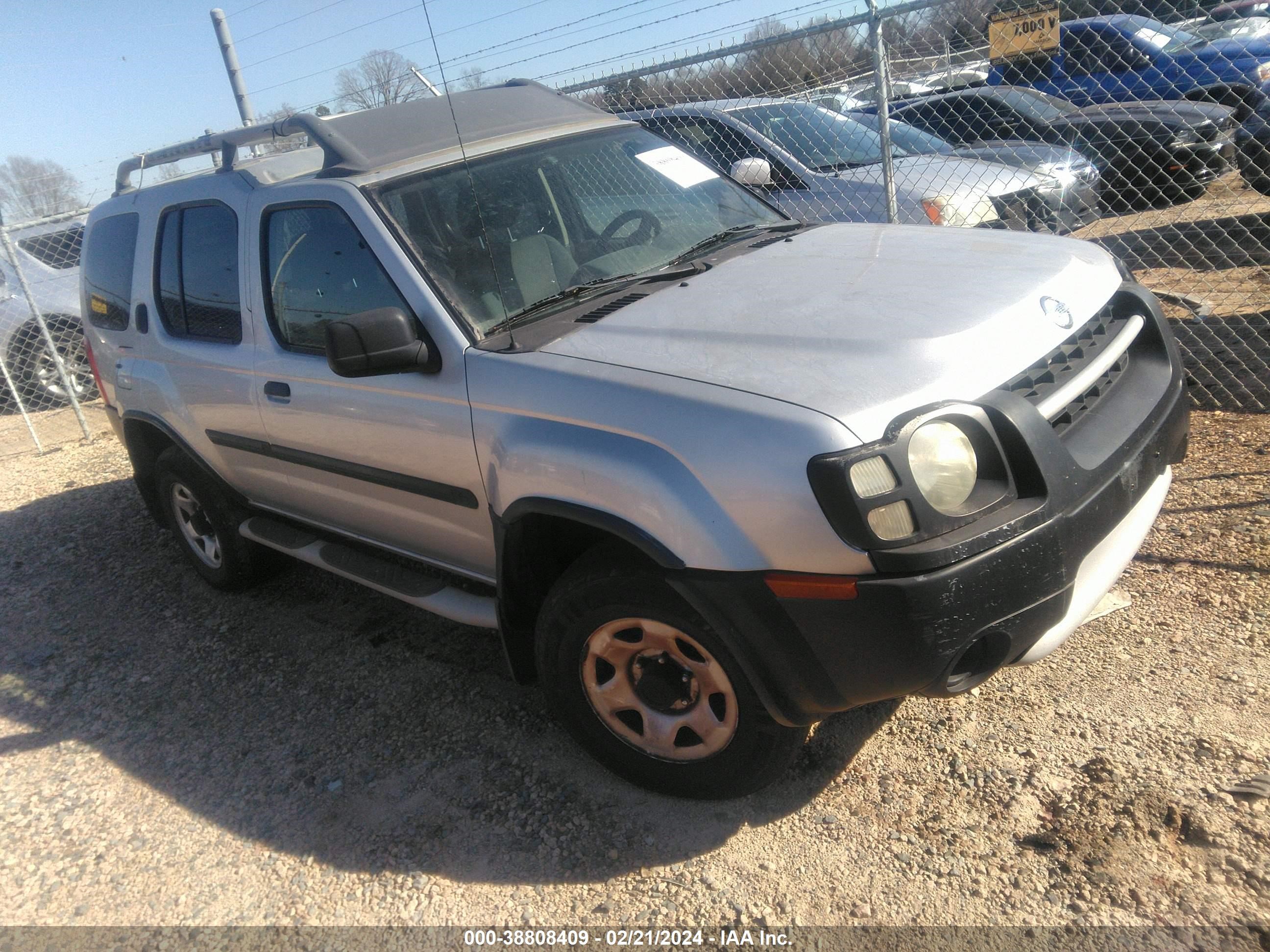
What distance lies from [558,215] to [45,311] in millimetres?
7826

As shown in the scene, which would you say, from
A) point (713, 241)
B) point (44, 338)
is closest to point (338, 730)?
point (713, 241)

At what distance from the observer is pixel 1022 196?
6703mm

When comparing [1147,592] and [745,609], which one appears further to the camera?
[1147,592]

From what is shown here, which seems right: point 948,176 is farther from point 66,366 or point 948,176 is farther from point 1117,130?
point 66,366

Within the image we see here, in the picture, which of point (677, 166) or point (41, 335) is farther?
point (41, 335)

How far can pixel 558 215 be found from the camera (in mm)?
3420

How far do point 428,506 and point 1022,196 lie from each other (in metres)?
5.37

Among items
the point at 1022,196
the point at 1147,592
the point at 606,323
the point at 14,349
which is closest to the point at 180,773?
the point at 606,323

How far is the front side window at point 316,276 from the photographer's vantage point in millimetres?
3109

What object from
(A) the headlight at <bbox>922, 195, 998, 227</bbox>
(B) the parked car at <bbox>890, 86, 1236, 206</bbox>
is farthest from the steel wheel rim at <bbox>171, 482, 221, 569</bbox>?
(B) the parked car at <bbox>890, 86, 1236, 206</bbox>

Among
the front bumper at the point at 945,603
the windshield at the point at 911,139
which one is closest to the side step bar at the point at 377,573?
the front bumper at the point at 945,603

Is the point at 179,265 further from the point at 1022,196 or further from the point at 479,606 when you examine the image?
the point at 1022,196

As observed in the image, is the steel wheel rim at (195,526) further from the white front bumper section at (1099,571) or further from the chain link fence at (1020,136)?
the white front bumper section at (1099,571)

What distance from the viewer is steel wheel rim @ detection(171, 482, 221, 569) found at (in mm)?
→ 4652
